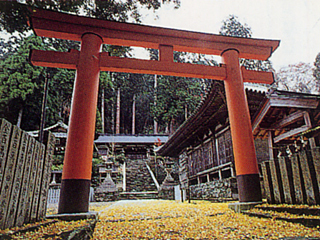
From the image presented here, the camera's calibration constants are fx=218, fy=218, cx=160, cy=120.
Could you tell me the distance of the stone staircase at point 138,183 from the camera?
1137 cm

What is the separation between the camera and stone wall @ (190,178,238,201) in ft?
21.8

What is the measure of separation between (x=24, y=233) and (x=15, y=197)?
395 mm

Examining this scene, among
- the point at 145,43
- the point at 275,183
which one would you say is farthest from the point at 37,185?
the point at 275,183

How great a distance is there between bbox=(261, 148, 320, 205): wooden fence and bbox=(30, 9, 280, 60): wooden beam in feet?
8.21

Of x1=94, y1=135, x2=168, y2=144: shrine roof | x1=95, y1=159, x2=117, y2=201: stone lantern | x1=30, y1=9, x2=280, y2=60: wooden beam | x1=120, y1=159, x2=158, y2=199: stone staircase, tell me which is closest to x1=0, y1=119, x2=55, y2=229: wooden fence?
x1=30, y1=9, x2=280, y2=60: wooden beam

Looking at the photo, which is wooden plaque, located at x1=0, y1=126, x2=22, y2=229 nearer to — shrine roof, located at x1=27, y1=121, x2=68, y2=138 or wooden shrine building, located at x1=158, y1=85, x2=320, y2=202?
wooden shrine building, located at x1=158, y1=85, x2=320, y2=202

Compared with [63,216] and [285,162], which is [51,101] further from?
[285,162]

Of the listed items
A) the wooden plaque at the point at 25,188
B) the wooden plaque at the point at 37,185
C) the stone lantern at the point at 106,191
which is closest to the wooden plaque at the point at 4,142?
the wooden plaque at the point at 25,188

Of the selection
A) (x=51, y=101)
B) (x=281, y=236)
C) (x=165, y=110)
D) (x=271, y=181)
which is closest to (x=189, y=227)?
(x=281, y=236)

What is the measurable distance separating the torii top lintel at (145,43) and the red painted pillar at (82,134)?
0.19m

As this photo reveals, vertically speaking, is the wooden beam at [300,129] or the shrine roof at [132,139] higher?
the shrine roof at [132,139]

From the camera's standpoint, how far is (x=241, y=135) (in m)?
3.96

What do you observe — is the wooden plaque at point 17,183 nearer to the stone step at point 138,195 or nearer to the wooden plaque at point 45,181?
the wooden plaque at point 45,181

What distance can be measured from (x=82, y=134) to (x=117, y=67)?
Answer: 1385mm
